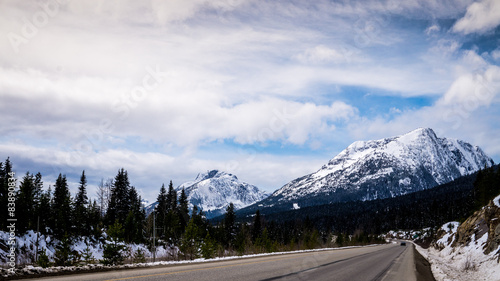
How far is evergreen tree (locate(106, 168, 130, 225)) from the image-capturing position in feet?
213

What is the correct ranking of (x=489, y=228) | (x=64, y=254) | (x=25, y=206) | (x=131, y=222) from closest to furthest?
(x=489, y=228), (x=64, y=254), (x=25, y=206), (x=131, y=222)

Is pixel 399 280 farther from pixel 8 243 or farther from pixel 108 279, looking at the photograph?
pixel 8 243

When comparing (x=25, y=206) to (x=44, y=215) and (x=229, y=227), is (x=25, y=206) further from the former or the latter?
(x=229, y=227)

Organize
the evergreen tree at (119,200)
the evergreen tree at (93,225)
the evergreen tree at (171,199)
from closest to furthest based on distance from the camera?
the evergreen tree at (93,225) → the evergreen tree at (119,200) → the evergreen tree at (171,199)

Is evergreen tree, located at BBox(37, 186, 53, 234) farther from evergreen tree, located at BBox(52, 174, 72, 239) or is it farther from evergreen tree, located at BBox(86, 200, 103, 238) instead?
evergreen tree, located at BBox(86, 200, 103, 238)

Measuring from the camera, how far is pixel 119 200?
6638 centimetres

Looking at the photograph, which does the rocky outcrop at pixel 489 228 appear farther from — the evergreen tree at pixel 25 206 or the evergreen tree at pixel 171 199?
the evergreen tree at pixel 171 199

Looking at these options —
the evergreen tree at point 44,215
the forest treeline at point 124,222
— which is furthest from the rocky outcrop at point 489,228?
the evergreen tree at point 44,215

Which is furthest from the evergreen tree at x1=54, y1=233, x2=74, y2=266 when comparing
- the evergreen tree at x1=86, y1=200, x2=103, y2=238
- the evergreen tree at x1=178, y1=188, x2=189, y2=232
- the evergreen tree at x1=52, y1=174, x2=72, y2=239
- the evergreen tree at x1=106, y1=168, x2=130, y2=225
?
the evergreen tree at x1=178, y1=188, x2=189, y2=232

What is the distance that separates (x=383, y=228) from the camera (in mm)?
199125

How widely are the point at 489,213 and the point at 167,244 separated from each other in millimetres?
60715

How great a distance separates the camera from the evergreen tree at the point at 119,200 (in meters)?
64.9

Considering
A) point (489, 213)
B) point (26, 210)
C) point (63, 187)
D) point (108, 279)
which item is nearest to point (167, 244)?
point (63, 187)

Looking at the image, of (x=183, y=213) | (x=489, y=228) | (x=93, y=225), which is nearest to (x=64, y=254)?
(x=489, y=228)
